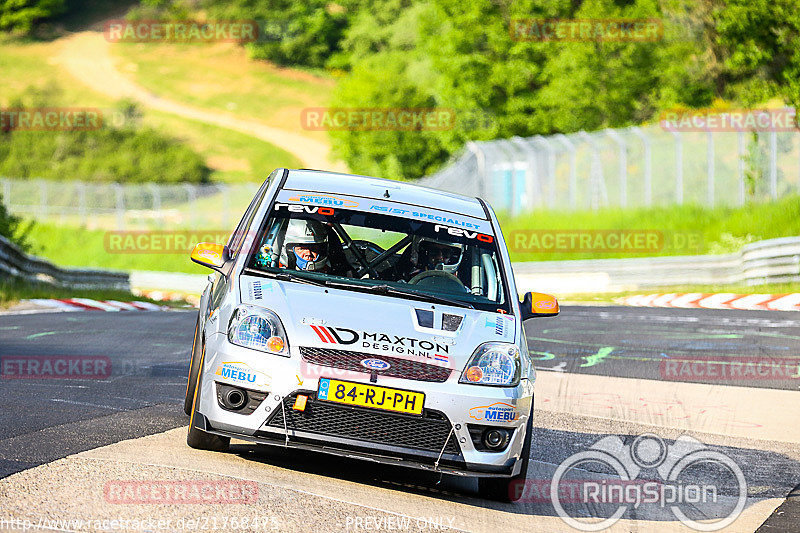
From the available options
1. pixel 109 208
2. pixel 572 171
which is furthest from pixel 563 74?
pixel 109 208

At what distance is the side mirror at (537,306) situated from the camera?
7.29m

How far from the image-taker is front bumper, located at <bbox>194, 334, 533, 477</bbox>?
6090 mm

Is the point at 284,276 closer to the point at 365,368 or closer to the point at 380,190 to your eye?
the point at 365,368

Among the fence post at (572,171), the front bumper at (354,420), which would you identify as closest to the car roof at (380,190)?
the front bumper at (354,420)

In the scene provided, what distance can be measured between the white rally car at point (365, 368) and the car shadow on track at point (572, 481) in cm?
24

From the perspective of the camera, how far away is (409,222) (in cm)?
752

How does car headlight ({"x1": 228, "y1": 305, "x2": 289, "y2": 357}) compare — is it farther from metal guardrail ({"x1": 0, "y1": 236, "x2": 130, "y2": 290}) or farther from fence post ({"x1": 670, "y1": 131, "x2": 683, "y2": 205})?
fence post ({"x1": 670, "y1": 131, "x2": 683, "y2": 205})

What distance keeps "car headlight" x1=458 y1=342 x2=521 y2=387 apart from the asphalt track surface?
2.27 ft

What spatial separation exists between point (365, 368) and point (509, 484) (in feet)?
3.64

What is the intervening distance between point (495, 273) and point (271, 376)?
6.26 ft

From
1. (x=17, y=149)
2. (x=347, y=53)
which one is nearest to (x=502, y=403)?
(x=17, y=149)

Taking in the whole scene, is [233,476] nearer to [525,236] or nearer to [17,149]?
[525,236]

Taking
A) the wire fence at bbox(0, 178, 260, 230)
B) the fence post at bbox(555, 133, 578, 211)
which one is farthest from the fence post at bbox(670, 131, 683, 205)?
the wire fence at bbox(0, 178, 260, 230)

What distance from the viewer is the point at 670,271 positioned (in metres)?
26.9
